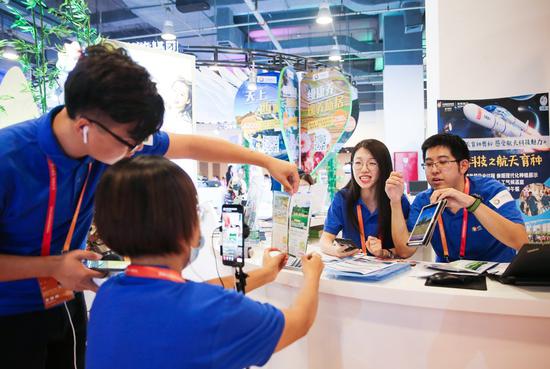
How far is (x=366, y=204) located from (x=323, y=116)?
1.67 m

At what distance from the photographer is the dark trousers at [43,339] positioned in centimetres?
122

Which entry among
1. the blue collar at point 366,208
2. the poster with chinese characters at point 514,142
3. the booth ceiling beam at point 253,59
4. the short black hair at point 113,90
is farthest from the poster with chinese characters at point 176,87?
the booth ceiling beam at point 253,59

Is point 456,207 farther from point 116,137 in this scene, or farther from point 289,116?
point 289,116

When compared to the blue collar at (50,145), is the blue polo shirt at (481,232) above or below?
below

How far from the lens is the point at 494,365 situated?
140cm

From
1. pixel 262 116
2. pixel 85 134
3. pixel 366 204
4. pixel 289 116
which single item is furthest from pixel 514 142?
pixel 85 134

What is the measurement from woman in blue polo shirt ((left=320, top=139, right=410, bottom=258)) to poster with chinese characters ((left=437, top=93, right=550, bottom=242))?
1111mm

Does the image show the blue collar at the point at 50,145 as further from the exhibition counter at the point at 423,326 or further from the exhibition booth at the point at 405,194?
the exhibition counter at the point at 423,326

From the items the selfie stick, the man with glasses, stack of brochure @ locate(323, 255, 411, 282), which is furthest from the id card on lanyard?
the man with glasses

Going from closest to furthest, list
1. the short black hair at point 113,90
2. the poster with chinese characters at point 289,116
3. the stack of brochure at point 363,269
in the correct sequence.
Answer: the short black hair at point 113,90
the stack of brochure at point 363,269
the poster with chinese characters at point 289,116

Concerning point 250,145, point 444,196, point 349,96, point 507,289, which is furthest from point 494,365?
point 250,145

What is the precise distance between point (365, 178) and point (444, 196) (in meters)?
0.60

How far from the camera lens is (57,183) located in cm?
120

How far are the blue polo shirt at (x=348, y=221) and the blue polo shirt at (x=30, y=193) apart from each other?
166 cm
